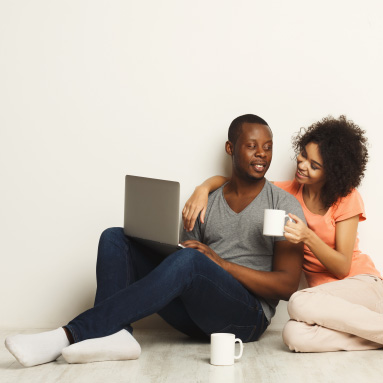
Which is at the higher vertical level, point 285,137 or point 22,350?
point 285,137

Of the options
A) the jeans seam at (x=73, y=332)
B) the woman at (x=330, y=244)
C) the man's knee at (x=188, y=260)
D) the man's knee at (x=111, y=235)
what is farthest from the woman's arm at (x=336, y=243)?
the jeans seam at (x=73, y=332)

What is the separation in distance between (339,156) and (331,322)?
0.68 metres

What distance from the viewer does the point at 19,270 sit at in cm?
288

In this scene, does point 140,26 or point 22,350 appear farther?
point 140,26

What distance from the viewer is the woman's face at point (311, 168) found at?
2568mm

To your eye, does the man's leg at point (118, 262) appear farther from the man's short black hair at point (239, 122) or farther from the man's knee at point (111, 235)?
the man's short black hair at point (239, 122)

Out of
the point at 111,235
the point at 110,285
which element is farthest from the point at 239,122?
the point at 110,285

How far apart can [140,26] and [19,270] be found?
1.24 meters

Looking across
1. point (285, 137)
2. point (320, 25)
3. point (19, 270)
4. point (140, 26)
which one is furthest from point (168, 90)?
point (19, 270)

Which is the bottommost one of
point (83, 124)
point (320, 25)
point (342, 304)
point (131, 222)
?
point (342, 304)

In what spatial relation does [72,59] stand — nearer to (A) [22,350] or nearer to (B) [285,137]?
(B) [285,137]

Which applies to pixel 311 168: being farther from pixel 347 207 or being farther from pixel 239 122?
pixel 239 122

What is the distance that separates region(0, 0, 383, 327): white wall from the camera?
2857 mm

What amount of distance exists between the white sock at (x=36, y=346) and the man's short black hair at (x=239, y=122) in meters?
1.08
